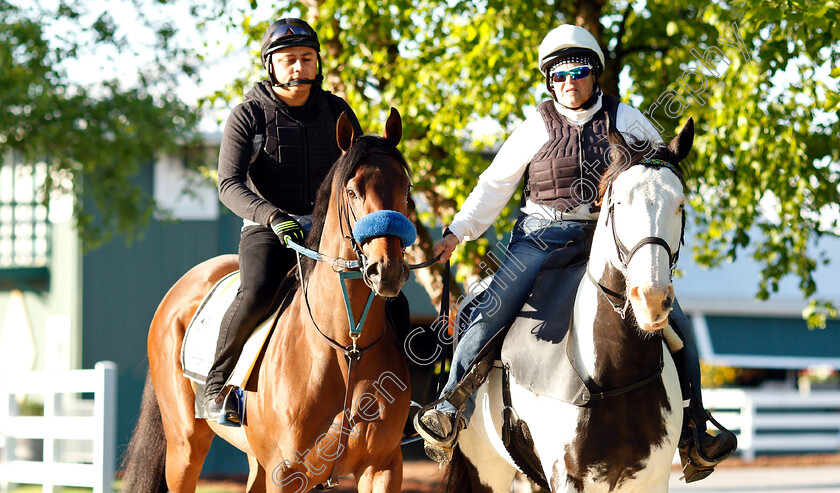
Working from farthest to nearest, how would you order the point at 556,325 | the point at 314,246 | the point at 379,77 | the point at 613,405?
the point at 379,77 → the point at 314,246 → the point at 556,325 → the point at 613,405

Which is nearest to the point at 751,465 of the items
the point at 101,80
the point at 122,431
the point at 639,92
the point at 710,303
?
the point at 710,303

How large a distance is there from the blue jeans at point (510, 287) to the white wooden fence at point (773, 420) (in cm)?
1342

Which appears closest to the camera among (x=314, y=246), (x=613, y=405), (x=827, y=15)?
(x=613, y=405)

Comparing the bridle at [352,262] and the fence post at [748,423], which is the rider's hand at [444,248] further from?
the fence post at [748,423]

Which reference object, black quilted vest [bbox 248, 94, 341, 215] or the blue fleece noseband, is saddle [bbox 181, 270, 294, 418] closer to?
black quilted vest [bbox 248, 94, 341, 215]

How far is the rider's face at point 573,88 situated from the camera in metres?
4.48

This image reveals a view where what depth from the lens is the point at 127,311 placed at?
16.9 meters

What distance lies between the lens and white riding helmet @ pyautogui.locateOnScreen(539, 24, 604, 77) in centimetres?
450

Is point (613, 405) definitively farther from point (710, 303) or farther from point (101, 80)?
point (710, 303)

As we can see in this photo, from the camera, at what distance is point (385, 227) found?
3703mm

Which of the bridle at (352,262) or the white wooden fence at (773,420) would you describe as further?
the white wooden fence at (773,420)

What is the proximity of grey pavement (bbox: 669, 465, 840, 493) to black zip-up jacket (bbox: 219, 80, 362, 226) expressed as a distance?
10095mm

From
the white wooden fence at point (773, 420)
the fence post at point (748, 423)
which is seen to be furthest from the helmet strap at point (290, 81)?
the fence post at point (748, 423)

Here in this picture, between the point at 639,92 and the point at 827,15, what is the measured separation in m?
3.44
